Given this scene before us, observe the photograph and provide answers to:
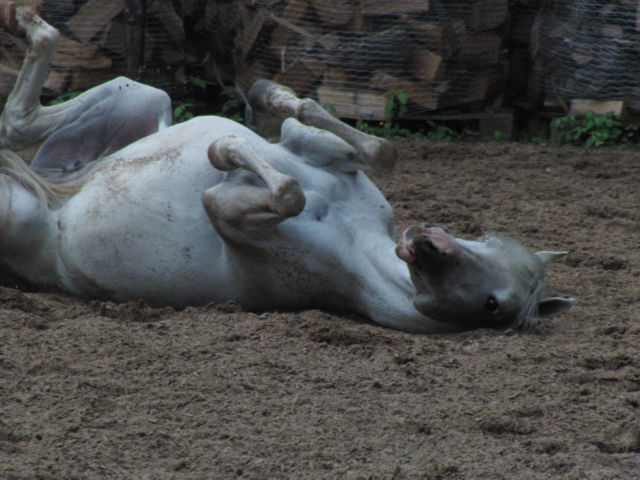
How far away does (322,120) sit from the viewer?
3.65 m

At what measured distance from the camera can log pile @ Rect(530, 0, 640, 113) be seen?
6.74 metres

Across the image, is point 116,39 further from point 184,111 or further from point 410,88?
point 410,88

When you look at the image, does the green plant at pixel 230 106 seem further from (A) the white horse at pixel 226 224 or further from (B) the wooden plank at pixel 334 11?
(A) the white horse at pixel 226 224

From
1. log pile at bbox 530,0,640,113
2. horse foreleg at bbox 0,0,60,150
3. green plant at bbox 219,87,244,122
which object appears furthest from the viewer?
green plant at bbox 219,87,244,122

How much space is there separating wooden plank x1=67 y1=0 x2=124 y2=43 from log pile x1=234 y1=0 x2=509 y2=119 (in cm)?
134

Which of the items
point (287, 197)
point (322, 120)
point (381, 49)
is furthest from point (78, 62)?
point (287, 197)

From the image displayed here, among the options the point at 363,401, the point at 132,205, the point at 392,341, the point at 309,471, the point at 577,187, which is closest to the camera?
the point at 309,471

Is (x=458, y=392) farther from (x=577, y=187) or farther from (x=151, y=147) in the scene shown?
(x=577, y=187)

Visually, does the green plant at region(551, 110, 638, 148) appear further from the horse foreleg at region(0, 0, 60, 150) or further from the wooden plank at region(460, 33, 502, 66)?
the horse foreleg at region(0, 0, 60, 150)

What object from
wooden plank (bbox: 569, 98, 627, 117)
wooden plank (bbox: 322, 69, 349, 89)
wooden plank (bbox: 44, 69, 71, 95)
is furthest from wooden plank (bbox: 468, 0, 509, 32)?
wooden plank (bbox: 44, 69, 71, 95)

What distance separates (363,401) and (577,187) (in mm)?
3682

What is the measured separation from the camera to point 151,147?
11.5ft

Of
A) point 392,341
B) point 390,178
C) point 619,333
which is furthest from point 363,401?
point 390,178

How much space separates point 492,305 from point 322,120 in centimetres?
131
